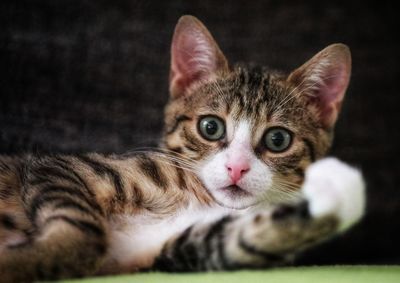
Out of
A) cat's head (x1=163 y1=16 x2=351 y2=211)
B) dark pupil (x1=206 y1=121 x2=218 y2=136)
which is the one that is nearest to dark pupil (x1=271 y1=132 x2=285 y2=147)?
cat's head (x1=163 y1=16 x2=351 y2=211)

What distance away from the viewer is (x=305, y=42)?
3.51 feet

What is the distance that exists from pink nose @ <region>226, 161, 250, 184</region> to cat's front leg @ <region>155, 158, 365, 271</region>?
0.09 m

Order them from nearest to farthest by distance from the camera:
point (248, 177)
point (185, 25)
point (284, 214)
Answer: point (284, 214) → point (248, 177) → point (185, 25)

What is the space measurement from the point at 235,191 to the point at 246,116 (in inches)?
5.5

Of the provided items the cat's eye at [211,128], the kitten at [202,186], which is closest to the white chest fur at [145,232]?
the kitten at [202,186]

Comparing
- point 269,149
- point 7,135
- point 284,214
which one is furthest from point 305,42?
point 7,135

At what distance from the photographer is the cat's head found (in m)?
0.90

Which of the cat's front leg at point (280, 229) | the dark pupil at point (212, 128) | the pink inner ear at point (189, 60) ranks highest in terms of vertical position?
the pink inner ear at point (189, 60)

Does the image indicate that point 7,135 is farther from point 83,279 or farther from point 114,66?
point 83,279

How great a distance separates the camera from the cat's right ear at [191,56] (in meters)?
1.00

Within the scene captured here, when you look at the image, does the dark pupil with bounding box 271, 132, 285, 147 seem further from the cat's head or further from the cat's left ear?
the cat's left ear

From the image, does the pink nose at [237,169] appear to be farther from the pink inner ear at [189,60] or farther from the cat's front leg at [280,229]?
the pink inner ear at [189,60]

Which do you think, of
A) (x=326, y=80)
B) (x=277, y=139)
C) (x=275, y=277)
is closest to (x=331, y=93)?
(x=326, y=80)

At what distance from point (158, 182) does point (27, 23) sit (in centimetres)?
38
